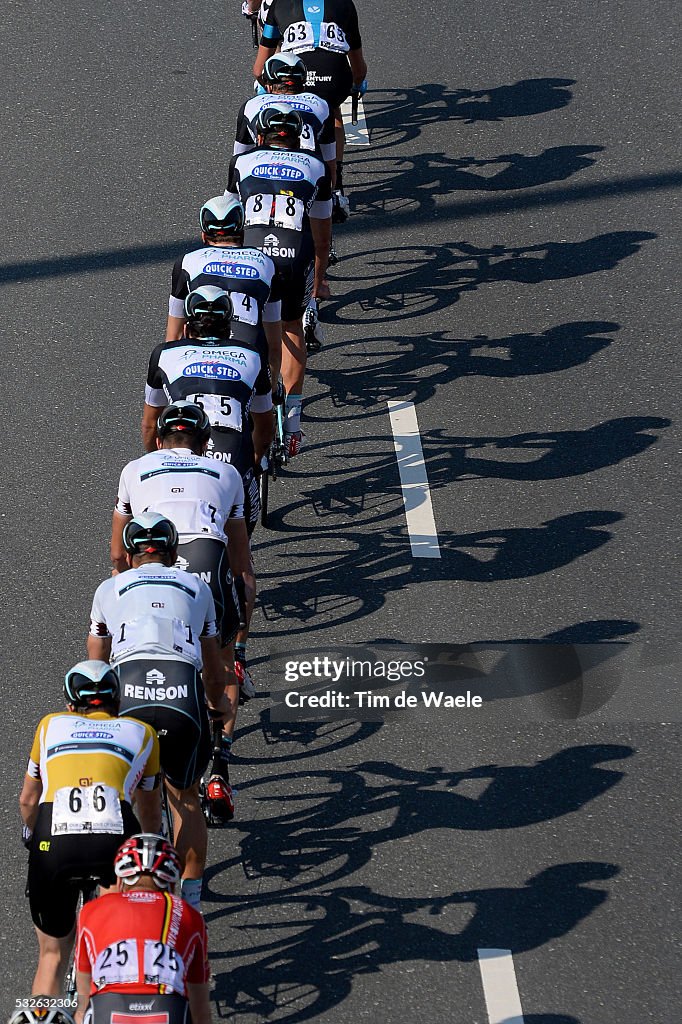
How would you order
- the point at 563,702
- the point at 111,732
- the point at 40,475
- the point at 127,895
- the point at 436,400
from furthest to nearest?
the point at 436,400 → the point at 40,475 → the point at 563,702 → the point at 111,732 → the point at 127,895

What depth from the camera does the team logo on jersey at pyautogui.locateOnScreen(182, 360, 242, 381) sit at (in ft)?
33.4

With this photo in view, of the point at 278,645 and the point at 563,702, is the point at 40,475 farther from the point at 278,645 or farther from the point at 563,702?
the point at 563,702

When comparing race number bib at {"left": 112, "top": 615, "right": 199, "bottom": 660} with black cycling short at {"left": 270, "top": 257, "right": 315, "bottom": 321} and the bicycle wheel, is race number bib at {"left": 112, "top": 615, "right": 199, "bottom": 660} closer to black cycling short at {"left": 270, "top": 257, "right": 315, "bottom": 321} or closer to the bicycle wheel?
the bicycle wheel

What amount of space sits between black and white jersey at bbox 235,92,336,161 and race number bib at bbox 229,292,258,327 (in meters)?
2.17

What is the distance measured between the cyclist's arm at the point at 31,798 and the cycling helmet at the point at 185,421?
8.50 feet

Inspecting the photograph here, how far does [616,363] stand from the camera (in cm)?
1321

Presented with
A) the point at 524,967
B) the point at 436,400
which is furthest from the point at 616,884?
the point at 436,400

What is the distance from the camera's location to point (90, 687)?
7.62 metres

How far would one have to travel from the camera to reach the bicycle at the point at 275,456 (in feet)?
37.4

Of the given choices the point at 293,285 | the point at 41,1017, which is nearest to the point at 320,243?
the point at 293,285

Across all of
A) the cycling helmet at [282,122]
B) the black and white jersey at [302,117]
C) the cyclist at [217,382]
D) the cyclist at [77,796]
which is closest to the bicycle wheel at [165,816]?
the cyclist at [77,796]

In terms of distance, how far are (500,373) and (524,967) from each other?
5.91 m

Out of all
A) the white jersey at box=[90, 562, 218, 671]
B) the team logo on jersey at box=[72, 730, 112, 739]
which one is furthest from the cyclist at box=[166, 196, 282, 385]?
the team logo on jersey at box=[72, 730, 112, 739]

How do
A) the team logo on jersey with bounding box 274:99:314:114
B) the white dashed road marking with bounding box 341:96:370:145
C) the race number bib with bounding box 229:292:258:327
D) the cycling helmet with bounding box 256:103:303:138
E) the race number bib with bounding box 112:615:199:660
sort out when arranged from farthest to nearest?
the white dashed road marking with bounding box 341:96:370:145 < the team logo on jersey with bounding box 274:99:314:114 < the cycling helmet with bounding box 256:103:303:138 < the race number bib with bounding box 229:292:258:327 < the race number bib with bounding box 112:615:199:660
